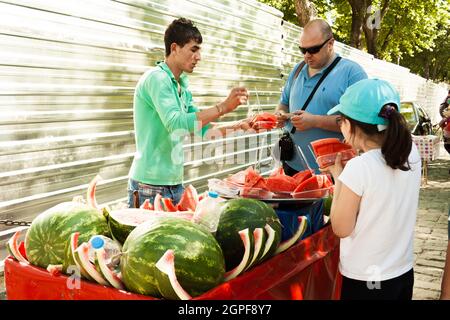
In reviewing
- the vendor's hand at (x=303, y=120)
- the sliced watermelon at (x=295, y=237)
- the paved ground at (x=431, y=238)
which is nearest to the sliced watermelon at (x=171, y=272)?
the sliced watermelon at (x=295, y=237)

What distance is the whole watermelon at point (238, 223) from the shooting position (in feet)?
7.31

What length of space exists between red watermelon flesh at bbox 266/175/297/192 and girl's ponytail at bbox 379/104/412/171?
666mm

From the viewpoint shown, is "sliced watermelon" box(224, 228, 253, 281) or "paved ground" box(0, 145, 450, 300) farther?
"paved ground" box(0, 145, 450, 300)

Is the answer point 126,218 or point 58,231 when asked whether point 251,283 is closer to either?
point 126,218

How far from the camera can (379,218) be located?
246 centimetres

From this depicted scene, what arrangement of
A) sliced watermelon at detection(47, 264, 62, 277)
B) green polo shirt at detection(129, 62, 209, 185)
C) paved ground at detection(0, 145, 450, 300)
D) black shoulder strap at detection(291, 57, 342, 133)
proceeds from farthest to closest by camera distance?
paved ground at detection(0, 145, 450, 300) → black shoulder strap at detection(291, 57, 342, 133) → green polo shirt at detection(129, 62, 209, 185) → sliced watermelon at detection(47, 264, 62, 277)

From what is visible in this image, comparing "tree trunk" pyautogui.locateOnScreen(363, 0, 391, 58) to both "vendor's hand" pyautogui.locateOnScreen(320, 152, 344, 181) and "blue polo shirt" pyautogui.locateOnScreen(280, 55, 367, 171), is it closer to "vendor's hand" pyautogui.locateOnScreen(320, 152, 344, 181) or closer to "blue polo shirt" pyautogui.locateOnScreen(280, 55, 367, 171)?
"blue polo shirt" pyautogui.locateOnScreen(280, 55, 367, 171)

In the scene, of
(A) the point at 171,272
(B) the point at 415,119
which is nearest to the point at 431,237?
(A) the point at 171,272

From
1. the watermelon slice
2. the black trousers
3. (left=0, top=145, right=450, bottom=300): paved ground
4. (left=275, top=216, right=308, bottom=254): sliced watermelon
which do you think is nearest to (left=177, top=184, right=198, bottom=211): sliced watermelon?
(left=275, top=216, right=308, bottom=254): sliced watermelon

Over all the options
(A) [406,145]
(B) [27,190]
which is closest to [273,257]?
(A) [406,145]

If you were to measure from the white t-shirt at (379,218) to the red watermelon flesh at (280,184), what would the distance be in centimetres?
47

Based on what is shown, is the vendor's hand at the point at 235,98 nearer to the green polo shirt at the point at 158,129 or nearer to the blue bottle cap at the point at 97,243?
the green polo shirt at the point at 158,129

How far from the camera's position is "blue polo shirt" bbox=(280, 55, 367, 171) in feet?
13.9

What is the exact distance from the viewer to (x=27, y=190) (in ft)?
14.5
